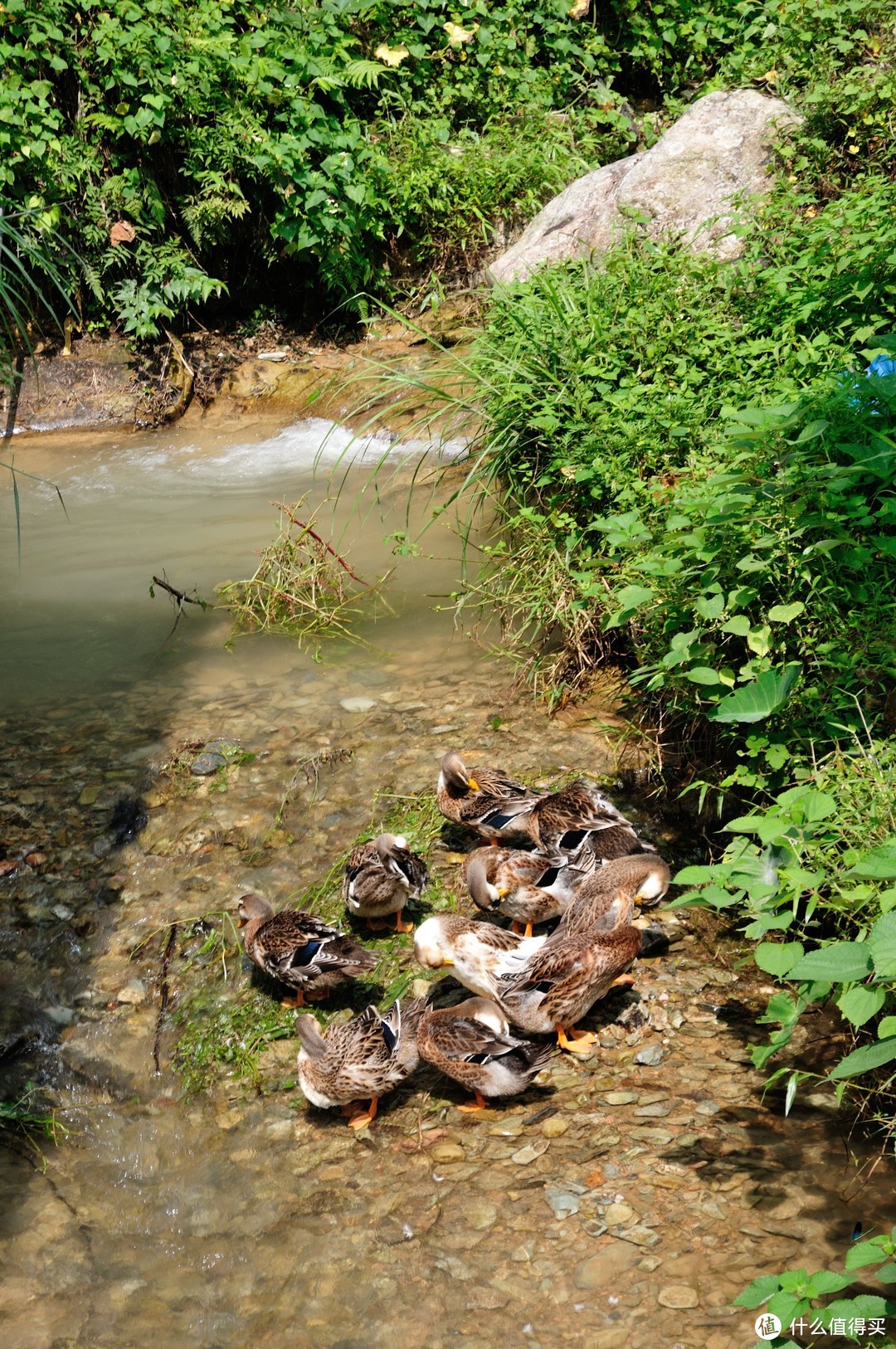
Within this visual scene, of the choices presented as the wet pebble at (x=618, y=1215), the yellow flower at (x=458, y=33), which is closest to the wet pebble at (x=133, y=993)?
the wet pebble at (x=618, y=1215)

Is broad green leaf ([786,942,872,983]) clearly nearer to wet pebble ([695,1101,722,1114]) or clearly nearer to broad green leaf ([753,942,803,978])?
broad green leaf ([753,942,803,978])

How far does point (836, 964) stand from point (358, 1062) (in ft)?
5.84

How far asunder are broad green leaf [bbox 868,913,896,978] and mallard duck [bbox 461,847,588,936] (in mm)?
1877

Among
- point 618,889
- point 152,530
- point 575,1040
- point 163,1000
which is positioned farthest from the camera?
point 152,530

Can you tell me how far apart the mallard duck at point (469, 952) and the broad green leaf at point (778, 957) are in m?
1.18

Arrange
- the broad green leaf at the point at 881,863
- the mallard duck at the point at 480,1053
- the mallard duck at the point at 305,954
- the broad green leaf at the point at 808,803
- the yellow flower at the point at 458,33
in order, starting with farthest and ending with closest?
the yellow flower at the point at 458,33
the mallard duck at the point at 305,954
the mallard duck at the point at 480,1053
the broad green leaf at the point at 808,803
the broad green leaf at the point at 881,863

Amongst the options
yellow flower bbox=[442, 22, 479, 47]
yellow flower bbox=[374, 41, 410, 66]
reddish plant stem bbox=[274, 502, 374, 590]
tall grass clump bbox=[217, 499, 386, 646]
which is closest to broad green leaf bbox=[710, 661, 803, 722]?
tall grass clump bbox=[217, 499, 386, 646]

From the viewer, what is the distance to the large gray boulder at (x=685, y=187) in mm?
7766

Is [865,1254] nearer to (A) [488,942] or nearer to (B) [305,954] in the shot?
(A) [488,942]

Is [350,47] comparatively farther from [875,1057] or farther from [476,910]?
[875,1057]

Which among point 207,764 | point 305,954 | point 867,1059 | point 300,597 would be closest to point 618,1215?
point 867,1059

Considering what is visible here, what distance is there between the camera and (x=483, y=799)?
Result: 491 centimetres

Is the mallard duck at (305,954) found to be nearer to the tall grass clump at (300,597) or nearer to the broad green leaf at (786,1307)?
the broad green leaf at (786,1307)

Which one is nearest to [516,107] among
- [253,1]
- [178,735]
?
[253,1]
